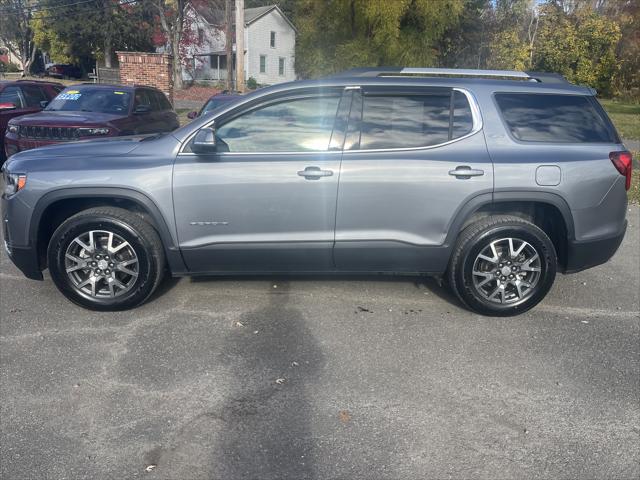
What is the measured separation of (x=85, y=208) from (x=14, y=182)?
1.81ft

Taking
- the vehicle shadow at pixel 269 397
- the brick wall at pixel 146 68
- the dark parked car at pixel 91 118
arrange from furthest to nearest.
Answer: the brick wall at pixel 146 68 → the dark parked car at pixel 91 118 → the vehicle shadow at pixel 269 397

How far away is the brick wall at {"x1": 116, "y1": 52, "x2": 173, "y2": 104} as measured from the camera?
2192 cm

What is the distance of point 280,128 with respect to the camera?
4535mm

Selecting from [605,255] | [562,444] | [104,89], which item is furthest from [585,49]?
[562,444]

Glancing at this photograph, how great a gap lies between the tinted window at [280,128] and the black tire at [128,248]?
0.96m

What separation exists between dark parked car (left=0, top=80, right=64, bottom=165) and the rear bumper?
985 cm

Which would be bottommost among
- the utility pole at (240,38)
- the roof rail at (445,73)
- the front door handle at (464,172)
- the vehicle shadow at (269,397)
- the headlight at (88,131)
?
the vehicle shadow at (269,397)

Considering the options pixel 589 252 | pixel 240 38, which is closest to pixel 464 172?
pixel 589 252

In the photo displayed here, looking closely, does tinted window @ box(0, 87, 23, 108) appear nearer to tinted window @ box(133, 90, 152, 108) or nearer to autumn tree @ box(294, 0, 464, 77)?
tinted window @ box(133, 90, 152, 108)

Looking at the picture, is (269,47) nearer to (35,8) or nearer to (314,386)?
(35,8)

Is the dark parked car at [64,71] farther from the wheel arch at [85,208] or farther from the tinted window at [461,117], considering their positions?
the tinted window at [461,117]

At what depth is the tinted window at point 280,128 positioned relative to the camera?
178 inches

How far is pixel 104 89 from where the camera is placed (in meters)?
10.2

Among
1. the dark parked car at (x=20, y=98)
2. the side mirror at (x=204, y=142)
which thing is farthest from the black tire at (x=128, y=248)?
the dark parked car at (x=20, y=98)
